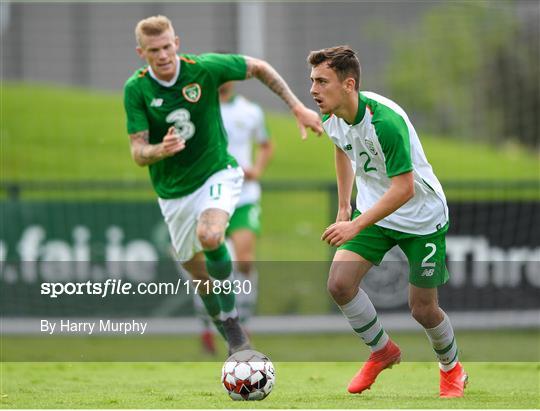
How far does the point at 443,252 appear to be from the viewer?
6.69 metres

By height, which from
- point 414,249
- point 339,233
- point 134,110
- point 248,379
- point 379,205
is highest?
point 134,110

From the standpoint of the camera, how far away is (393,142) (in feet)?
20.2

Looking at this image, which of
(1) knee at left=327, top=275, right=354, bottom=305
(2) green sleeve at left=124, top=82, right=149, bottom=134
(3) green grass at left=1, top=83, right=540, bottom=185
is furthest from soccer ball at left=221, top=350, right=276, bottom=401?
(3) green grass at left=1, top=83, right=540, bottom=185

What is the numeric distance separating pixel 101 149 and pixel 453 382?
476 inches

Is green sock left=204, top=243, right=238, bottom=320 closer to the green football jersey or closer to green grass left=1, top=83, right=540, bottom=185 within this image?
the green football jersey

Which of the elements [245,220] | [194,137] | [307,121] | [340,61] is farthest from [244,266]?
[340,61]

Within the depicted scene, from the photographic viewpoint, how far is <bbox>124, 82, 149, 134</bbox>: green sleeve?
7558mm

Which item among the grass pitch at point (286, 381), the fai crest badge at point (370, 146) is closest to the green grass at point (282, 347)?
the grass pitch at point (286, 381)

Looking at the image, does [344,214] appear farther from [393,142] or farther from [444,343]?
[444,343]

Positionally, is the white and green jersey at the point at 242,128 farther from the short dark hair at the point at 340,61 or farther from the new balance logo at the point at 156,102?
the short dark hair at the point at 340,61

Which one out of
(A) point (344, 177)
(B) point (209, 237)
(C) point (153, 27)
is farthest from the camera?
(B) point (209, 237)

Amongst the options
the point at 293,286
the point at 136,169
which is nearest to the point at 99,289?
the point at 293,286

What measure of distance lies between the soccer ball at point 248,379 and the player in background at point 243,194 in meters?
4.18

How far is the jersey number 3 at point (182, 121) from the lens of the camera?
305 inches
